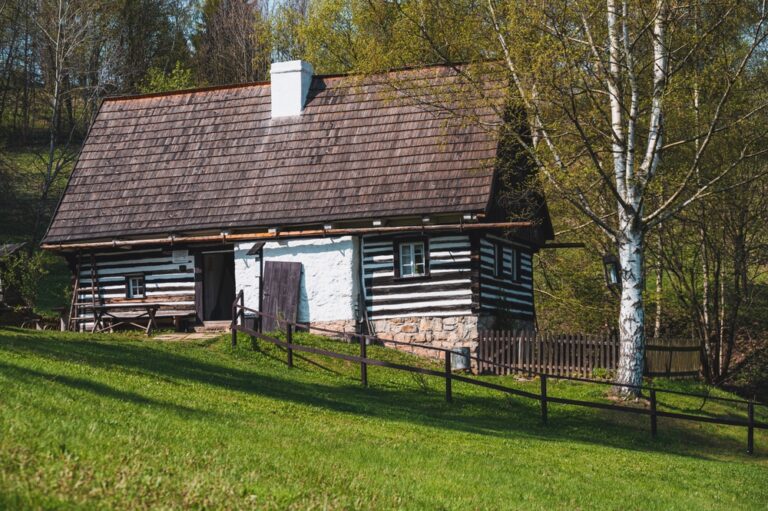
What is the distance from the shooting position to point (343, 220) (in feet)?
81.4

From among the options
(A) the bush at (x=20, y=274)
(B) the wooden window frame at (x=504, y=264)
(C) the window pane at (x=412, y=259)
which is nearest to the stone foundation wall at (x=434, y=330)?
(C) the window pane at (x=412, y=259)

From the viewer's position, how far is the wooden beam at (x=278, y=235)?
2383 centimetres

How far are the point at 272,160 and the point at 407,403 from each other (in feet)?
36.3

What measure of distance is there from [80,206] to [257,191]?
5.10 meters

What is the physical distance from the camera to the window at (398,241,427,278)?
25.1 metres

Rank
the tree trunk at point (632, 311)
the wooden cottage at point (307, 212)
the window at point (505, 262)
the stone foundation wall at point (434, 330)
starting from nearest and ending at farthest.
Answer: the tree trunk at point (632, 311) → the stone foundation wall at point (434, 330) → the wooden cottage at point (307, 212) → the window at point (505, 262)

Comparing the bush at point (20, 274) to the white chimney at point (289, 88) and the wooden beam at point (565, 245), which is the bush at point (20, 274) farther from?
the wooden beam at point (565, 245)

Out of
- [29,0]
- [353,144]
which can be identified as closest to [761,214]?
[353,144]

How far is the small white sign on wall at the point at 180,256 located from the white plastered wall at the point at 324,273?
7.73 ft

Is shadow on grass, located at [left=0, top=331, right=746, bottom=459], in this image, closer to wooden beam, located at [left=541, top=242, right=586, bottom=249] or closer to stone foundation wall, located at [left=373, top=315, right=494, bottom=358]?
stone foundation wall, located at [left=373, top=315, right=494, bottom=358]

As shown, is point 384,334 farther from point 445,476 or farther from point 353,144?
point 445,476

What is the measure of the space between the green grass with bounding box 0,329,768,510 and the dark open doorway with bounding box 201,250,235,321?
215 inches

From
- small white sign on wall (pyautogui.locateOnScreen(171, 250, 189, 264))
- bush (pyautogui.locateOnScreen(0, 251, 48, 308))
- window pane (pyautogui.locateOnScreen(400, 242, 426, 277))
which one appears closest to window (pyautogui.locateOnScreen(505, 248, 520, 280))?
window pane (pyautogui.locateOnScreen(400, 242, 426, 277))

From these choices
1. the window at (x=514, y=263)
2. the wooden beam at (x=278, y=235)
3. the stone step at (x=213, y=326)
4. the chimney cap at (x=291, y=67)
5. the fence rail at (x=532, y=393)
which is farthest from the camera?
the chimney cap at (x=291, y=67)
